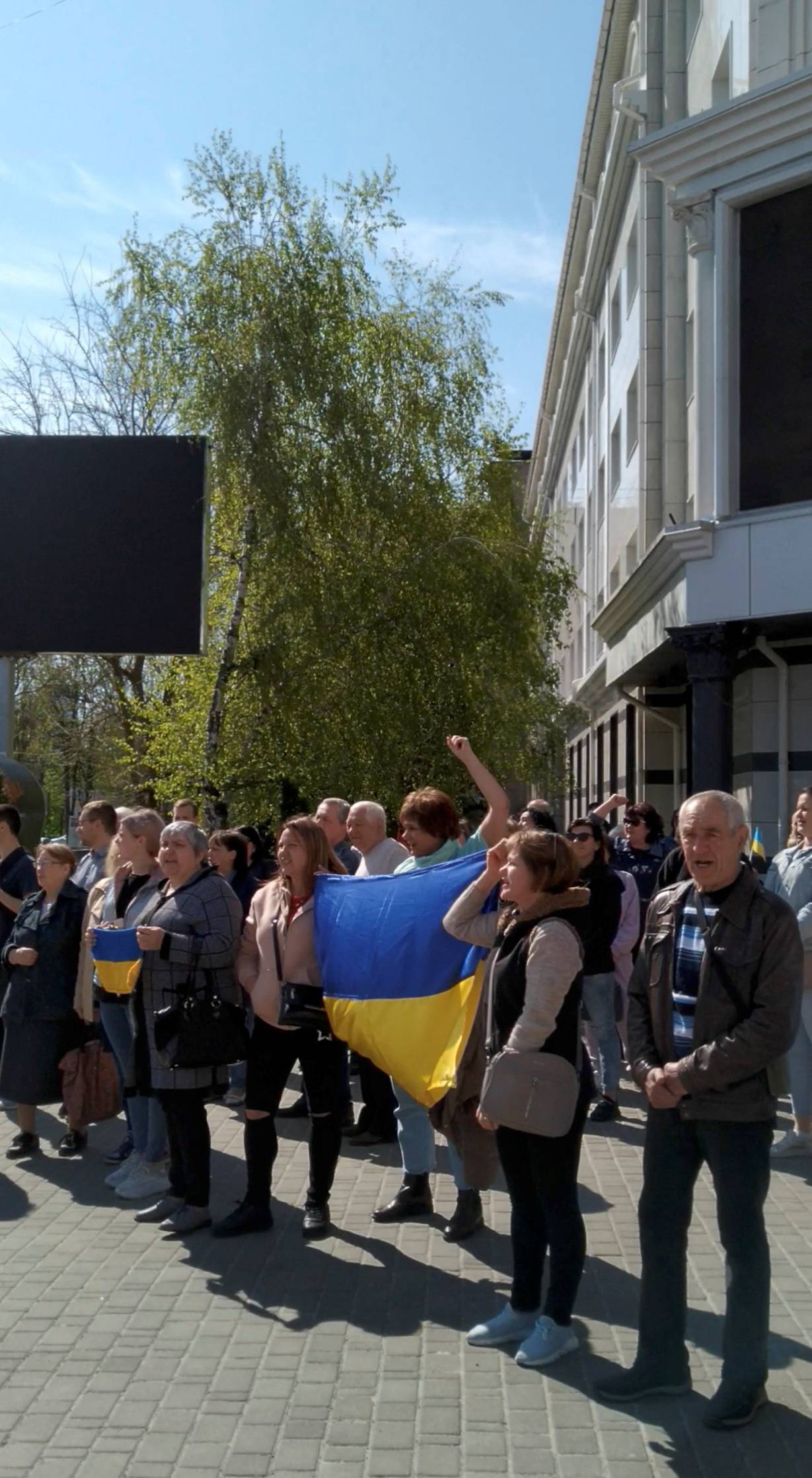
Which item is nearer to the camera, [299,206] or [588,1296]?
[588,1296]

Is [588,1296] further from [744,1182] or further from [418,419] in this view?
[418,419]

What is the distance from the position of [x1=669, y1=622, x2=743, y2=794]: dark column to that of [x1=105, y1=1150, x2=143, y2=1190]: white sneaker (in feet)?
34.6

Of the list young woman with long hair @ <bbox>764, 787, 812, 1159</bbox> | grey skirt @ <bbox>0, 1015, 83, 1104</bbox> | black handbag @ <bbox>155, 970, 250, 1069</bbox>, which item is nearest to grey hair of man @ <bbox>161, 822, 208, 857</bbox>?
black handbag @ <bbox>155, 970, 250, 1069</bbox>

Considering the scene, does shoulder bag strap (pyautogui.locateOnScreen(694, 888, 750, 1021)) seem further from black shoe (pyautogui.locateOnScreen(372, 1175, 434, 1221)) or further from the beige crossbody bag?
black shoe (pyautogui.locateOnScreen(372, 1175, 434, 1221))

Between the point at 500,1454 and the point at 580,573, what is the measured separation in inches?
1352

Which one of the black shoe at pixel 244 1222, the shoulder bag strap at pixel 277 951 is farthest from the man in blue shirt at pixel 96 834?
the black shoe at pixel 244 1222

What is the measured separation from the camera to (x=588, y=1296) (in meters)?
6.14

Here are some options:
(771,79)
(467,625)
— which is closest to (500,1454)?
(771,79)

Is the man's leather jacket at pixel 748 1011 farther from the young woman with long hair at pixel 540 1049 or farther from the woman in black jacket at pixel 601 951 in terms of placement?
the woman in black jacket at pixel 601 951

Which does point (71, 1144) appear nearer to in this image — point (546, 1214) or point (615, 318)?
point (546, 1214)

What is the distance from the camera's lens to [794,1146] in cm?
860

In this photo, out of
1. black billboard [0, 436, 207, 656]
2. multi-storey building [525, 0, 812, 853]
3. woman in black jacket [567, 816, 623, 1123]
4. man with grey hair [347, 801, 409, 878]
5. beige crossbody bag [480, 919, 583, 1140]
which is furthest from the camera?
multi-storey building [525, 0, 812, 853]

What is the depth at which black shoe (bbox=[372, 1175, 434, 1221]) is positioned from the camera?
736cm

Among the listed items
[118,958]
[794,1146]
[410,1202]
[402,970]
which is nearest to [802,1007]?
[794,1146]
